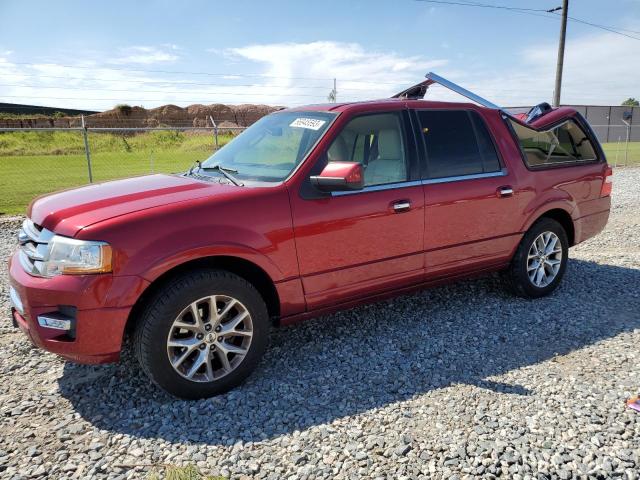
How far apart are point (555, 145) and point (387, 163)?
2.06 metres

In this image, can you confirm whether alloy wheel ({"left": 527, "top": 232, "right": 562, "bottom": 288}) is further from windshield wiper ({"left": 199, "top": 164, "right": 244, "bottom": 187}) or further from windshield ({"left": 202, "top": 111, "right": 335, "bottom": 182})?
windshield wiper ({"left": 199, "top": 164, "right": 244, "bottom": 187})

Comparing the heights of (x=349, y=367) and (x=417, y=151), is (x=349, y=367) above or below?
below

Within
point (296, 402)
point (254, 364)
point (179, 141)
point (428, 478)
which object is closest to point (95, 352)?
point (254, 364)

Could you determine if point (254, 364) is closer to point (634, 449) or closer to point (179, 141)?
point (634, 449)

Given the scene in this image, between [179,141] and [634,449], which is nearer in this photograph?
[634,449]

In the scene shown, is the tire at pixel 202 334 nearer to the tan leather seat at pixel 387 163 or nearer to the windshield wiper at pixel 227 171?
the windshield wiper at pixel 227 171

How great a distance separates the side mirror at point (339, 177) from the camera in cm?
318

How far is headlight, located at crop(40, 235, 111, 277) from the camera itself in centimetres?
272

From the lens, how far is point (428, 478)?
239 cm

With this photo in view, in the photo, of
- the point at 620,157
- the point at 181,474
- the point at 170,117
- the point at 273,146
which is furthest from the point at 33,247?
the point at 170,117

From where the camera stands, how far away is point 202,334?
121 inches

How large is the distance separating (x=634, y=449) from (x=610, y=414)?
13.1 inches

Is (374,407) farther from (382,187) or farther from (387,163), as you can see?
(387,163)

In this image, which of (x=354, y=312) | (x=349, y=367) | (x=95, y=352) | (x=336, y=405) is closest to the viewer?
(x=95, y=352)
